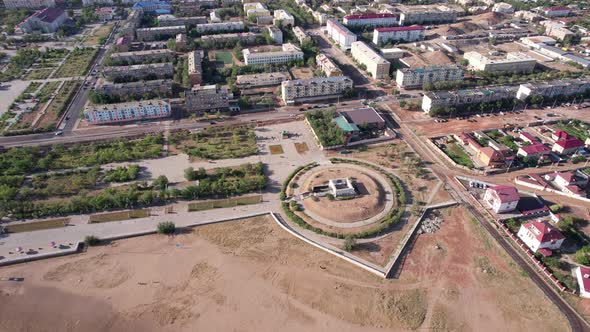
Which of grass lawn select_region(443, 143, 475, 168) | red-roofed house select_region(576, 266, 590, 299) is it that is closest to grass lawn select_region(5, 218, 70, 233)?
grass lawn select_region(443, 143, 475, 168)

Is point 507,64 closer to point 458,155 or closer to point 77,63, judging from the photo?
point 458,155

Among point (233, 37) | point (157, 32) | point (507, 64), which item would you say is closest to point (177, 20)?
point (157, 32)

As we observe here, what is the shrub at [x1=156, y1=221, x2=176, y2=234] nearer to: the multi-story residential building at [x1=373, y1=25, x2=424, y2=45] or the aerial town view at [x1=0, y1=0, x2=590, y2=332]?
the aerial town view at [x1=0, y1=0, x2=590, y2=332]

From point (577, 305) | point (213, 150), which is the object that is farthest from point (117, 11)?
point (577, 305)

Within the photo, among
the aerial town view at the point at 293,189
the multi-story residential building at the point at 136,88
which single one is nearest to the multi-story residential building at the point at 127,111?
the aerial town view at the point at 293,189

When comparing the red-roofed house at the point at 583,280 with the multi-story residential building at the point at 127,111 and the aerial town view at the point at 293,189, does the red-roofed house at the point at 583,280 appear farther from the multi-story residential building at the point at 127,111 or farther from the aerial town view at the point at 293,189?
the multi-story residential building at the point at 127,111
